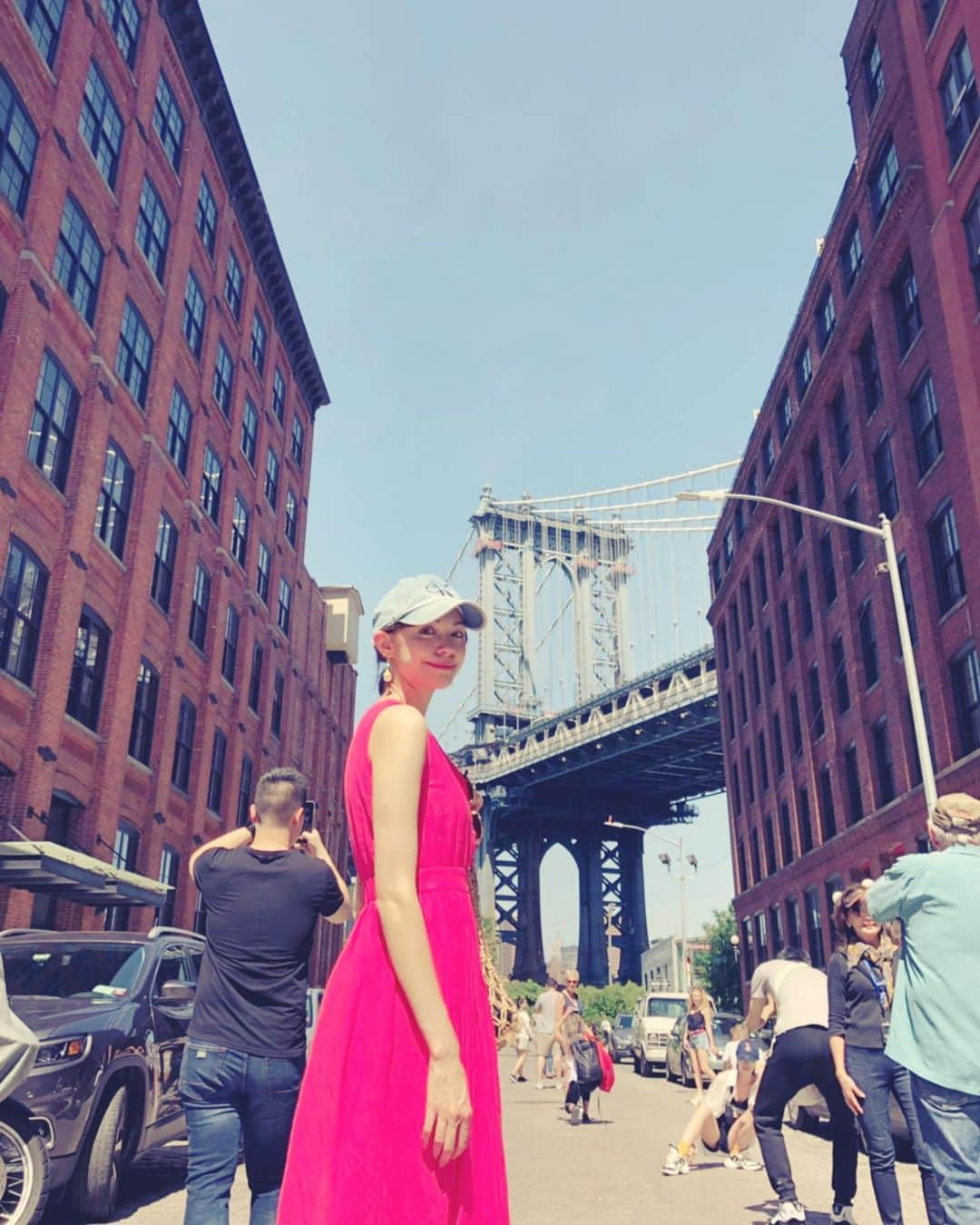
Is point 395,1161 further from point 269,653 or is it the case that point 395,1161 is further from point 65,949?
point 269,653

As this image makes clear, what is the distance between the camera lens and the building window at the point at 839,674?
3527 cm

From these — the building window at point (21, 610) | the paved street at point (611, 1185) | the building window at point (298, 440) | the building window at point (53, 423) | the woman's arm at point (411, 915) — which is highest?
the building window at point (298, 440)

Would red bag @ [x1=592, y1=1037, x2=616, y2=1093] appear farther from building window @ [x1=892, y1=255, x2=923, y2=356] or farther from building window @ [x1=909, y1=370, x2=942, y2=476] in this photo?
building window @ [x1=892, y1=255, x2=923, y2=356]

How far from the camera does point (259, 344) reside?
115 feet

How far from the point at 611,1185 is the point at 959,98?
24883 mm

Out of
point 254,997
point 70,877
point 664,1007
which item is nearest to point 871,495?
point 664,1007

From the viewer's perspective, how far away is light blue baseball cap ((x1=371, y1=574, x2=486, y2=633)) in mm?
2811

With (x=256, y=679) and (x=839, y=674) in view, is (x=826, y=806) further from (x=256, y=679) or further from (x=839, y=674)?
(x=256, y=679)

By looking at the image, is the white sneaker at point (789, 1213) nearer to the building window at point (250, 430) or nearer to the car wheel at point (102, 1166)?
the car wheel at point (102, 1166)

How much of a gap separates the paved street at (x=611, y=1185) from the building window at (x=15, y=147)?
15.5 metres

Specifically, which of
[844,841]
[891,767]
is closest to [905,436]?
[891,767]

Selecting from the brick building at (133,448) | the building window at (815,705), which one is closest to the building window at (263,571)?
the brick building at (133,448)

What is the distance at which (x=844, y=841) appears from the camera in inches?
1335

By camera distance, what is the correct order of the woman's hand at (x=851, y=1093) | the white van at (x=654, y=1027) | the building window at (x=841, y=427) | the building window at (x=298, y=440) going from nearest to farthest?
the woman's hand at (x=851, y=1093)
the white van at (x=654, y=1027)
the building window at (x=841, y=427)
the building window at (x=298, y=440)
